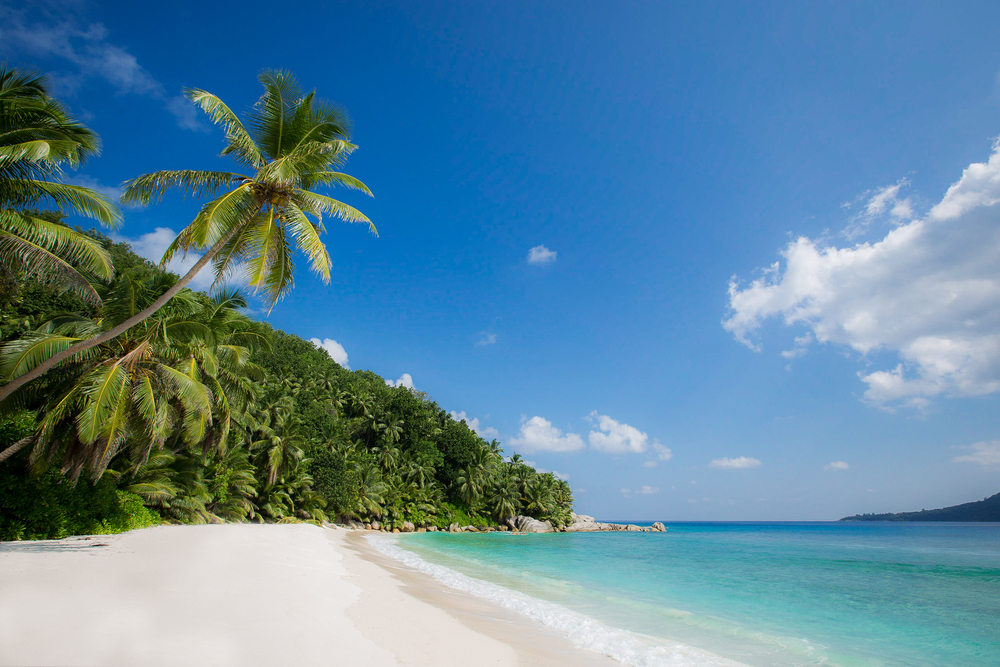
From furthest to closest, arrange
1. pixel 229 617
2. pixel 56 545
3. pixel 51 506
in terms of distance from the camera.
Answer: pixel 51 506 < pixel 56 545 < pixel 229 617

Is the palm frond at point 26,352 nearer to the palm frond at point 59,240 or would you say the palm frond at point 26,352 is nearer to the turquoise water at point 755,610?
the palm frond at point 59,240

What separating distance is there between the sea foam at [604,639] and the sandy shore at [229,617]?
35 cm

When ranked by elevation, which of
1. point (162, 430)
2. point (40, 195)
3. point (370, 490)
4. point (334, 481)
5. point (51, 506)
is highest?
point (40, 195)

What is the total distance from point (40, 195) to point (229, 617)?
836 cm

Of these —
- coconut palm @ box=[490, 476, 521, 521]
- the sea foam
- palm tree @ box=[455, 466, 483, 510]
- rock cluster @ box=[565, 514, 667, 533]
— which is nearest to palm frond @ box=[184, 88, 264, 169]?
the sea foam

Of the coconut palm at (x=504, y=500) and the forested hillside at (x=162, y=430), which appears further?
the coconut palm at (x=504, y=500)

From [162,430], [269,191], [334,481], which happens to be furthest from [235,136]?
→ [334,481]

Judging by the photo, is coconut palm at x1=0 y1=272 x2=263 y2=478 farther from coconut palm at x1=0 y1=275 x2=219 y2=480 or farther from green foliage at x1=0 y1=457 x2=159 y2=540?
green foliage at x1=0 y1=457 x2=159 y2=540

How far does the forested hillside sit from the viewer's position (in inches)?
417

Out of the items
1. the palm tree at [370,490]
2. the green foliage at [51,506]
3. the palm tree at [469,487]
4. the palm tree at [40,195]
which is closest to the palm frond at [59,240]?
the palm tree at [40,195]

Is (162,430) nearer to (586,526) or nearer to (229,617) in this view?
(229,617)

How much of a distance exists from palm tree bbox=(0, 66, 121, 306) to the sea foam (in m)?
9.98

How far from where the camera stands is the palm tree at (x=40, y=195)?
7.73 m

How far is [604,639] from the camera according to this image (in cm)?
696
